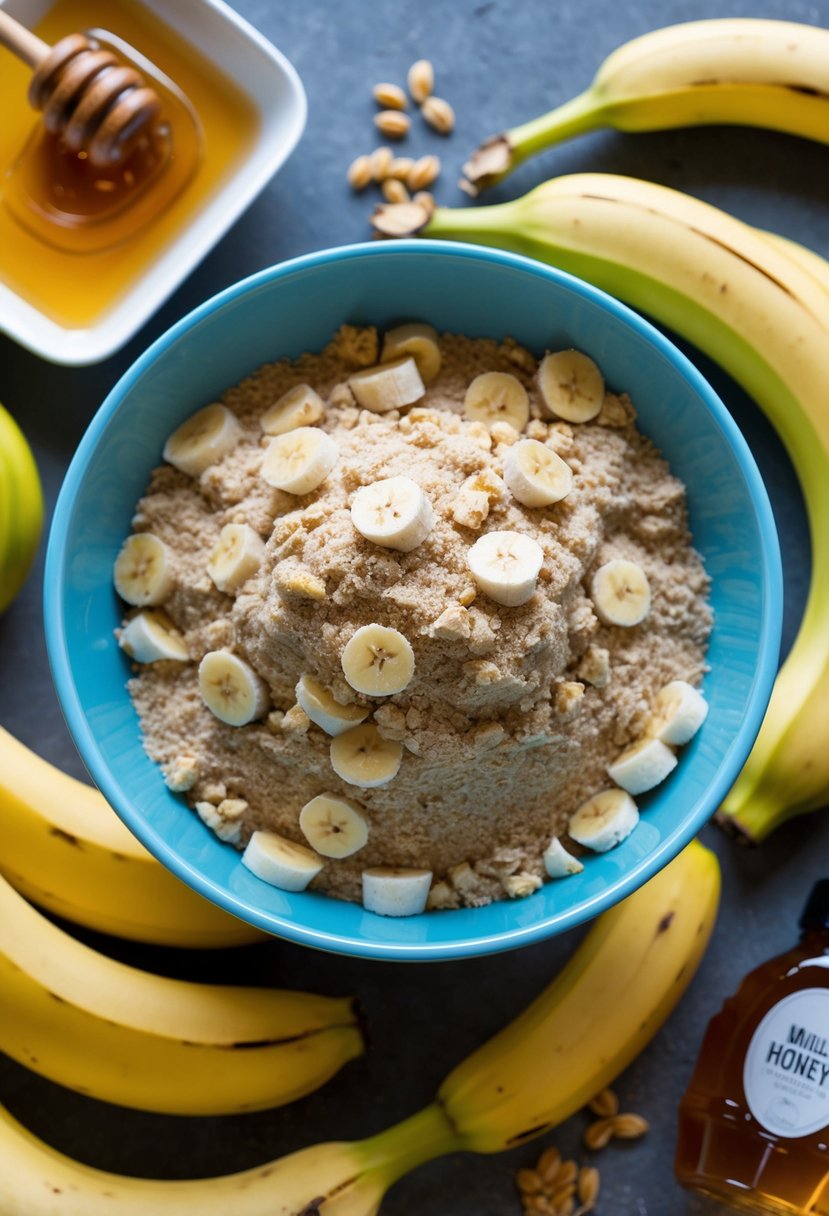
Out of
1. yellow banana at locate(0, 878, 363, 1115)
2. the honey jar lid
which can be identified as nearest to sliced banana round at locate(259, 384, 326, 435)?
yellow banana at locate(0, 878, 363, 1115)

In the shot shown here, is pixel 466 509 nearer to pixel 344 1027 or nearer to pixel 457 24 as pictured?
pixel 344 1027

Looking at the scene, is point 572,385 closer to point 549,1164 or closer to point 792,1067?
point 792,1067

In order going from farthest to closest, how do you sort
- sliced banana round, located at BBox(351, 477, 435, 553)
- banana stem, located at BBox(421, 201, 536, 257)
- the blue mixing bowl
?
1. banana stem, located at BBox(421, 201, 536, 257)
2. the blue mixing bowl
3. sliced banana round, located at BBox(351, 477, 435, 553)

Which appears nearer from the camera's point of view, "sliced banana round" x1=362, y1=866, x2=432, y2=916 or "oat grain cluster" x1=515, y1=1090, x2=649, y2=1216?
"sliced banana round" x1=362, y1=866, x2=432, y2=916

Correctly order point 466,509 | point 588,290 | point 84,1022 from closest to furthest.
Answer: point 466,509 → point 588,290 → point 84,1022

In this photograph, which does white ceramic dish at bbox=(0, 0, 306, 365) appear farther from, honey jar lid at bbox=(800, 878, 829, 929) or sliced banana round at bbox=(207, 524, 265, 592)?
Answer: honey jar lid at bbox=(800, 878, 829, 929)

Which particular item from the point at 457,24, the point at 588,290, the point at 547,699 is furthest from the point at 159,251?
the point at 547,699
